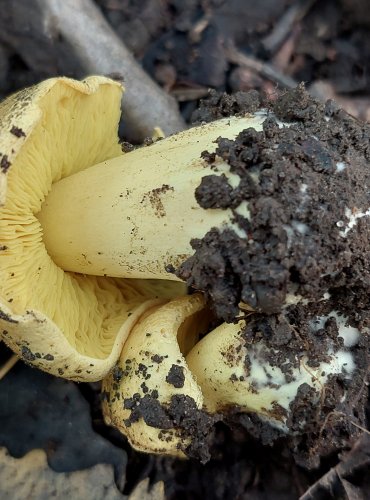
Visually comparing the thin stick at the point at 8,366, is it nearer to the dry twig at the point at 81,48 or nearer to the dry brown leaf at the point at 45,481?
the dry brown leaf at the point at 45,481

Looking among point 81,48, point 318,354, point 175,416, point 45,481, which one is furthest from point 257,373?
point 81,48

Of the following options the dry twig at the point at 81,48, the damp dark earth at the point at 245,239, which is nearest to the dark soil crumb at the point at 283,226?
the damp dark earth at the point at 245,239

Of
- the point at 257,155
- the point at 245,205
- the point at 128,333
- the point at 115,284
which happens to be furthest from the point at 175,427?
the point at 257,155

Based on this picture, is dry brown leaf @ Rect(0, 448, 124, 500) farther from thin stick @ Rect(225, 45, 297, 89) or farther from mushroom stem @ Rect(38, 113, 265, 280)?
thin stick @ Rect(225, 45, 297, 89)

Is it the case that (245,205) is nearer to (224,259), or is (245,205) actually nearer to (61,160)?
(224,259)

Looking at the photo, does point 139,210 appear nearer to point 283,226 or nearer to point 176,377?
point 283,226

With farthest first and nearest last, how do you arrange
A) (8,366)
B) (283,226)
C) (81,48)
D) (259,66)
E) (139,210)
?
(259,66), (81,48), (8,366), (139,210), (283,226)

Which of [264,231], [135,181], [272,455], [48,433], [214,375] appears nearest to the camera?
[264,231]
